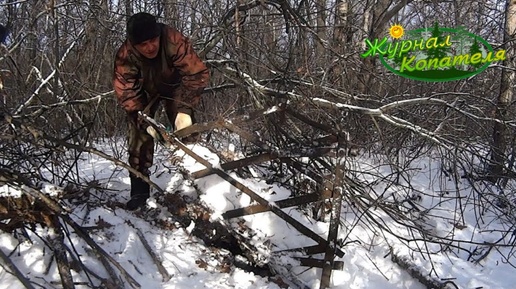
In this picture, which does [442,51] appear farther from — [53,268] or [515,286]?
[53,268]

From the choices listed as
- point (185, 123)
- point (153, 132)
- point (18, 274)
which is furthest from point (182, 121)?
point (18, 274)

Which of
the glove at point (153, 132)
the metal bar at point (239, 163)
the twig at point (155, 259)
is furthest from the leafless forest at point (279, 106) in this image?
the twig at point (155, 259)

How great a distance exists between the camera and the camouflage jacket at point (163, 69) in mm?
3490

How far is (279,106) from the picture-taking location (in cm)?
325

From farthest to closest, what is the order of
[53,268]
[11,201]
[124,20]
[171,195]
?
1. [124,20]
2. [171,195]
3. [53,268]
4. [11,201]

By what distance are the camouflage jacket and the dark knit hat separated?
0.51 ft

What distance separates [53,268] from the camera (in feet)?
8.07

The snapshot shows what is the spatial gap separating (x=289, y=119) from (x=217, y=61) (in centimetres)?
116

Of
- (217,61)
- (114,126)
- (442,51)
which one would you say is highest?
(442,51)

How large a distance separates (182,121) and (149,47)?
635mm

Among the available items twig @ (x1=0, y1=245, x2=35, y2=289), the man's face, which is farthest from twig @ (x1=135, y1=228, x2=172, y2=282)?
the man's face

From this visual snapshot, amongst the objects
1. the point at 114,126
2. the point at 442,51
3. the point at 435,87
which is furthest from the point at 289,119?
the point at 442,51

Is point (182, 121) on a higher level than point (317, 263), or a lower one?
higher

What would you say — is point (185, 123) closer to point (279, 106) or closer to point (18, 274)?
point (279, 106)
